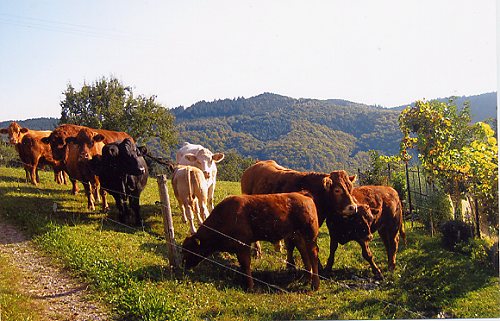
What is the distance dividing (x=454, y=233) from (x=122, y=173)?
6288 mm

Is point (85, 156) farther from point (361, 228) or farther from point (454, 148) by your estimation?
point (454, 148)

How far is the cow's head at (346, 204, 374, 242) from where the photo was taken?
691cm

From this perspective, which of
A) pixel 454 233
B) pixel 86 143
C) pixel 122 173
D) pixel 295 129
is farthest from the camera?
pixel 295 129

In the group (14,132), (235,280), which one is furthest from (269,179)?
(14,132)

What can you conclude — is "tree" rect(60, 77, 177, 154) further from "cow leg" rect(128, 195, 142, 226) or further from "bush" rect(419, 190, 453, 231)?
"bush" rect(419, 190, 453, 231)

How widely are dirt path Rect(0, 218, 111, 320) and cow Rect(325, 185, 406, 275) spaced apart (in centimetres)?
391

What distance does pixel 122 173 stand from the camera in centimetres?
828

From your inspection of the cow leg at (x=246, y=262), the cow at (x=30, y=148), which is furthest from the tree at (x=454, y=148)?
the cow at (x=30, y=148)

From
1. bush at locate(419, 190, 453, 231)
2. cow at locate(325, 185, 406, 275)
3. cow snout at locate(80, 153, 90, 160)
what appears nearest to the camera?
cow at locate(325, 185, 406, 275)

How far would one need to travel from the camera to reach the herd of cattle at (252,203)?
6020 millimetres

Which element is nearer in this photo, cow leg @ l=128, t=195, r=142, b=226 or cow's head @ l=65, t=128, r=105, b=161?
cow leg @ l=128, t=195, r=142, b=226

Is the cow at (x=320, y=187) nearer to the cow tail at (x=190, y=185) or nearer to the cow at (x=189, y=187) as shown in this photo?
the cow at (x=189, y=187)

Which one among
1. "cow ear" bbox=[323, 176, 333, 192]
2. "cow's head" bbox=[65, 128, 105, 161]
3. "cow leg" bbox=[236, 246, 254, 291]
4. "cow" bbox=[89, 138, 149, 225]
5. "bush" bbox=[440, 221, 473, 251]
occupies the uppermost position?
"cow's head" bbox=[65, 128, 105, 161]

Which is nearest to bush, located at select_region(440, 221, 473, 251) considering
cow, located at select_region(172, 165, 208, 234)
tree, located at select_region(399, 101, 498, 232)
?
tree, located at select_region(399, 101, 498, 232)
